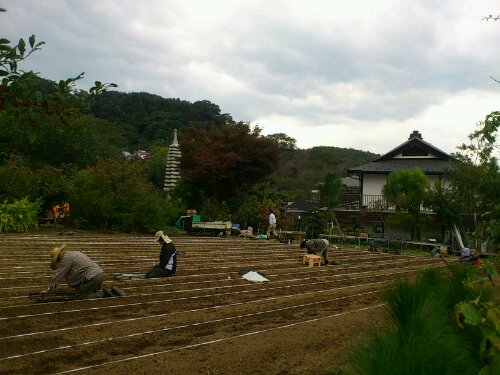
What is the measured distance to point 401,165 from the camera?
26406 mm

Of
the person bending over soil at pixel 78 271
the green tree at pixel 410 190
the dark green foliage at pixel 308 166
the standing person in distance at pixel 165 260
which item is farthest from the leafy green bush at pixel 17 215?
the dark green foliage at pixel 308 166

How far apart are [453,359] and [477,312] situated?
1017mm

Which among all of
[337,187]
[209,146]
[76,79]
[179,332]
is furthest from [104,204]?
[76,79]

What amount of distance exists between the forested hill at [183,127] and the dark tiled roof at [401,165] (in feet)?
66.3

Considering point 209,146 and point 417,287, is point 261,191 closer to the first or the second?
point 209,146

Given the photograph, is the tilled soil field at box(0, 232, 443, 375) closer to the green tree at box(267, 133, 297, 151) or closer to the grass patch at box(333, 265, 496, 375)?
the grass patch at box(333, 265, 496, 375)

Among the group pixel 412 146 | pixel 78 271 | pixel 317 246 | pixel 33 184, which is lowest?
pixel 78 271

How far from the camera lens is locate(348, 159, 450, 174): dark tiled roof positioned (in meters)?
25.7

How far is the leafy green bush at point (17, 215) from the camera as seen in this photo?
15.4 meters

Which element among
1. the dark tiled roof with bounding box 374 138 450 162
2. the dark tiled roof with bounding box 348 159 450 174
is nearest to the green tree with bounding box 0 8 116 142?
the dark tiled roof with bounding box 348 159 450 174

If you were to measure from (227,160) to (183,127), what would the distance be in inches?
1186

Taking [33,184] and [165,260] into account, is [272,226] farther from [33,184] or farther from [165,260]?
[165,260]

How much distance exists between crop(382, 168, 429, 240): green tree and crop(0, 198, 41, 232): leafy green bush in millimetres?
13759

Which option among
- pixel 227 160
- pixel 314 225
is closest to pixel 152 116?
pixel 227 160
